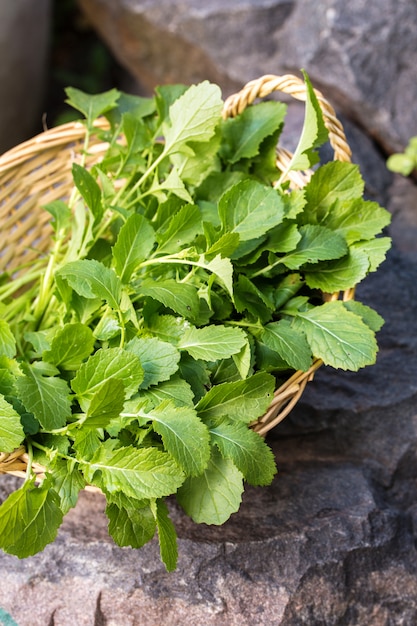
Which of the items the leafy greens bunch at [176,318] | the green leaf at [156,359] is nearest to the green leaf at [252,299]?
the leafy greens bunch at [176,318]

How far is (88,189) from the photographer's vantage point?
2.92 feet

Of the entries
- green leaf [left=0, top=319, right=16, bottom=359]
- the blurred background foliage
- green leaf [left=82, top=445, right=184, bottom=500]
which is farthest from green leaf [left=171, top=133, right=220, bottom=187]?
the blurred background foliage

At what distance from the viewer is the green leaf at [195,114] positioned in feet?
2.97

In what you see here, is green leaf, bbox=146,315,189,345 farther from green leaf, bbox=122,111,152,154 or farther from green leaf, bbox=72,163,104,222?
green leaf, bbox=122,111,152,154

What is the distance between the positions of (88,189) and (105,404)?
1.12 feet

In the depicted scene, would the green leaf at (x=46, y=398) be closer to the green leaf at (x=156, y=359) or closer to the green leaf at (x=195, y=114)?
the green leaf at (x=156, y=359)

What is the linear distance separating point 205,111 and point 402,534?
24.1 inches

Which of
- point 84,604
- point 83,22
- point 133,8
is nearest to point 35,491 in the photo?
point 84,604

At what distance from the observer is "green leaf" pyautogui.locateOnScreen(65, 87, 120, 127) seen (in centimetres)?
103

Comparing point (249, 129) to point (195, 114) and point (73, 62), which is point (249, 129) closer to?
point (195, 114)

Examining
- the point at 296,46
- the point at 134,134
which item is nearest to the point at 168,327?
the point at 134,134

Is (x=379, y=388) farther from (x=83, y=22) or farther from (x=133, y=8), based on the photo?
(x=83, y=22)

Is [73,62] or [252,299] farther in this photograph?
[73,62]

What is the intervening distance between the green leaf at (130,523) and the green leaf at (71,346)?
0.58 feet
